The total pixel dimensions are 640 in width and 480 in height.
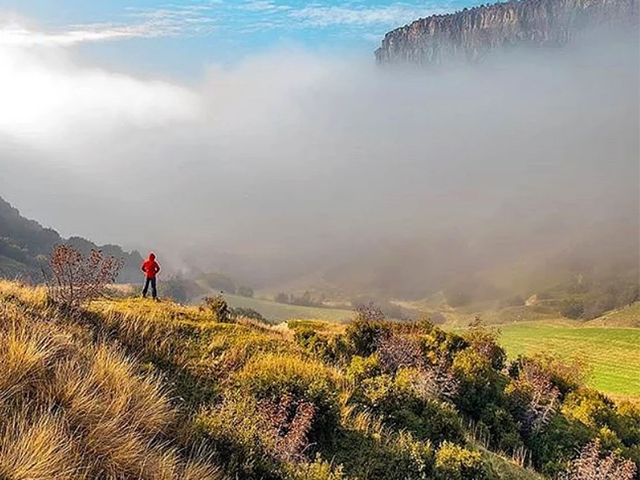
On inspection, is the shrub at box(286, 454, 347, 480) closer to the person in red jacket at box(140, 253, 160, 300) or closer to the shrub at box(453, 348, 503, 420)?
the shrub at box(453, 348, 503, 420)

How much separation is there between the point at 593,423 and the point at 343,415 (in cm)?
1877

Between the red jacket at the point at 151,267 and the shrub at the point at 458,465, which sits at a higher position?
the red jacket at the point at 151,267

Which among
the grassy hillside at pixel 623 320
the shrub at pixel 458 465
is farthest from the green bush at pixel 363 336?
Result: the grassy hillside at pixel 623 320

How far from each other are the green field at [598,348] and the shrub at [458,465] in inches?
2752

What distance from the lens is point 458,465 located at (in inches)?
307

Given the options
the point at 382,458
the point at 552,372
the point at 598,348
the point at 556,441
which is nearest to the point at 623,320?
the point at 598,348

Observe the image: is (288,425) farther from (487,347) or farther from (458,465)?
(487,347)

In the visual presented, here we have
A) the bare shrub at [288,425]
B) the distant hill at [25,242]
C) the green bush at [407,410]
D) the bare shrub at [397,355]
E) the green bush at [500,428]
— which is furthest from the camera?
the distant hill at [25,242]

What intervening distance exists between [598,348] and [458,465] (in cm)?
11142

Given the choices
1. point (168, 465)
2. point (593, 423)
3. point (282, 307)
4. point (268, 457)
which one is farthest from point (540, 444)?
point (282, 307)

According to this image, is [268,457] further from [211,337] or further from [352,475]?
[211,337]

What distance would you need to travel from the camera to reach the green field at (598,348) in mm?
77900

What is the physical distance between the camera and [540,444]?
59.5 feet

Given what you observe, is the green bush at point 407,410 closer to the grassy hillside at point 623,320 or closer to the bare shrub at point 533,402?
the bare shrub at point 533,402
